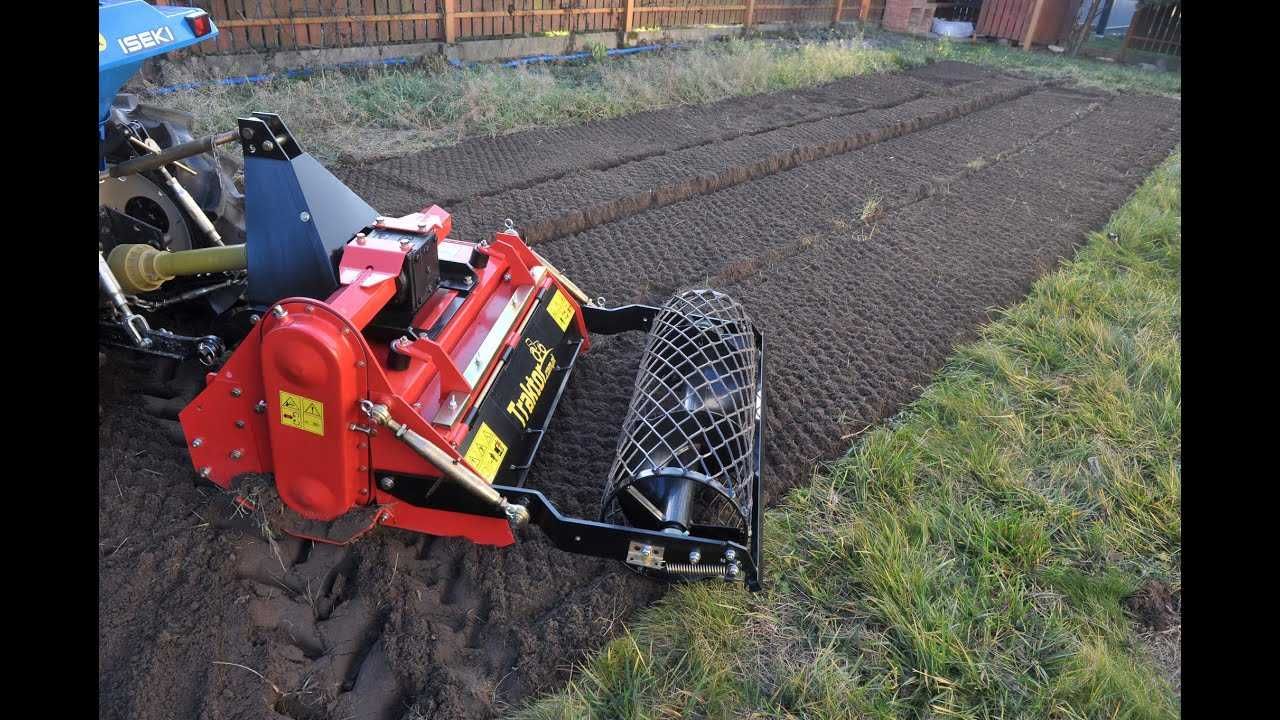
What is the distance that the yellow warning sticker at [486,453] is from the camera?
2418 millimetres

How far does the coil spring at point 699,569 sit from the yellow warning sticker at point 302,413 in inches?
43.0

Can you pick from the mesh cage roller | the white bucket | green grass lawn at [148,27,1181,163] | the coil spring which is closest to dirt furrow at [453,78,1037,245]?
green grass lawn at [148,27,1181,163]

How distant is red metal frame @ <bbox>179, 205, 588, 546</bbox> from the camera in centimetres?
213

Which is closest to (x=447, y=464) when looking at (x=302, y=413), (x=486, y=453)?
(x=486, y=453)

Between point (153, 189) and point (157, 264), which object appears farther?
point (153, 189)

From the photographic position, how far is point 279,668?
88.4 inches

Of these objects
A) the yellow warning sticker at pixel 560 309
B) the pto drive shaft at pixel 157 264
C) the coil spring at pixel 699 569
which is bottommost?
the coil spring at pixel 699 569

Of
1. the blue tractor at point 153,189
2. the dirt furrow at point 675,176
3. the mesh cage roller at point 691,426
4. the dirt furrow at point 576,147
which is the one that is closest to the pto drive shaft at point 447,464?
the mesh cage roller at point 691,426

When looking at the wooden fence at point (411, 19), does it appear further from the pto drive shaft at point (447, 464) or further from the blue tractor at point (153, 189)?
the pto drive shaft at point (447, 464)

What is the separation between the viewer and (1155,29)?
14453 millimetres

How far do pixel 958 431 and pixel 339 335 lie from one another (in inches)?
103

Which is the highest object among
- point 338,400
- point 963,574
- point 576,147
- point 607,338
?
point 338,400

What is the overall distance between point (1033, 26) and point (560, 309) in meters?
15.4

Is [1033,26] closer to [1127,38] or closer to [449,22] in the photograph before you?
[1127,38]
